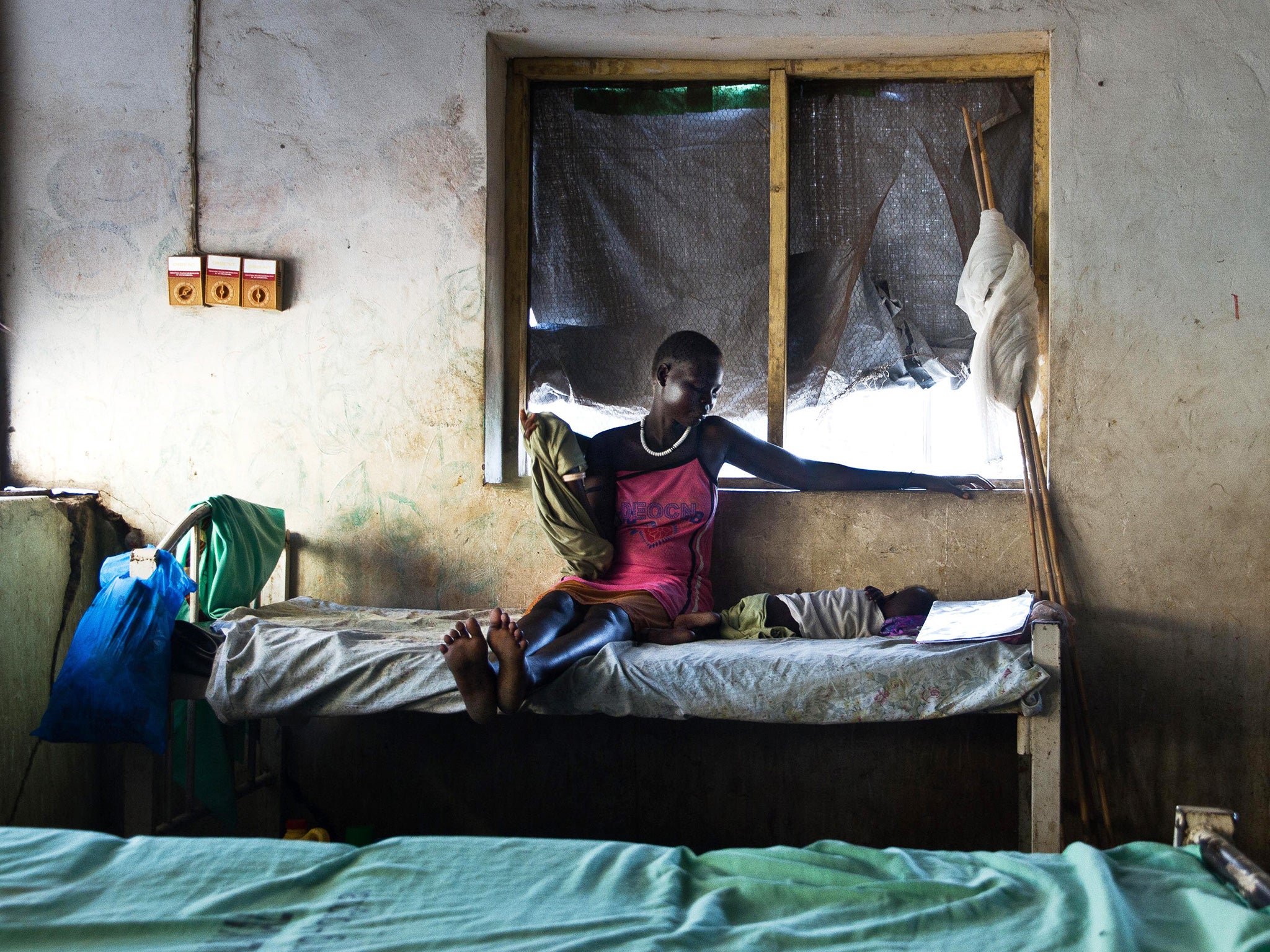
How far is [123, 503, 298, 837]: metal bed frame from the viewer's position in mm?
2490

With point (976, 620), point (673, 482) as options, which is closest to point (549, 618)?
point (673, 482)

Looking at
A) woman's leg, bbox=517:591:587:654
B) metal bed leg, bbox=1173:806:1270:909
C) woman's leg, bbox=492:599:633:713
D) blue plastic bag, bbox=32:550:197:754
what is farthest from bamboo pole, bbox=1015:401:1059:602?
blue plastic bag, bbox=32:550:197:754

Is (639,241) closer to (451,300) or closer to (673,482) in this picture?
(451,300)

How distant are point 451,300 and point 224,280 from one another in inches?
29.9

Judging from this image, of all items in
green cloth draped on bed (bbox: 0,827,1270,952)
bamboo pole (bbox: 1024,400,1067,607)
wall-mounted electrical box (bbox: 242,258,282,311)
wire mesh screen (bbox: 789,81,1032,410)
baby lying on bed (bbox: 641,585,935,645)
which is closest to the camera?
green cloth draped on bed (bbox: 0,827,1270,952)

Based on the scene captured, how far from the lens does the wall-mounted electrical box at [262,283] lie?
3.20 metres

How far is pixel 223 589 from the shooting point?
9.20 feet

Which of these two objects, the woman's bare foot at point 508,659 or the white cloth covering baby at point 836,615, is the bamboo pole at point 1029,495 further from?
the woman's bare foot at point 508,659

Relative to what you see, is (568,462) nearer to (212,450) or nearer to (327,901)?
(212,450)

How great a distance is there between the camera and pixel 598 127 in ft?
11.4

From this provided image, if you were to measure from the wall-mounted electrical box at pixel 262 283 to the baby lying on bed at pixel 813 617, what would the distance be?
1.67m

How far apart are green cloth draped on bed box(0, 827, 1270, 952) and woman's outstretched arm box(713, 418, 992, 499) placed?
1.84 metres

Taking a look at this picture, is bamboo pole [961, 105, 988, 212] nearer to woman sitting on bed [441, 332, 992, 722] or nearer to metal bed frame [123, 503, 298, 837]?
woman sitting on bed [441, 332, 992, 722]

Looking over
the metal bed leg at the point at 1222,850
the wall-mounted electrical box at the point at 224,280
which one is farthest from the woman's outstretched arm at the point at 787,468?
the metal bed leg at the point at 1222,850
